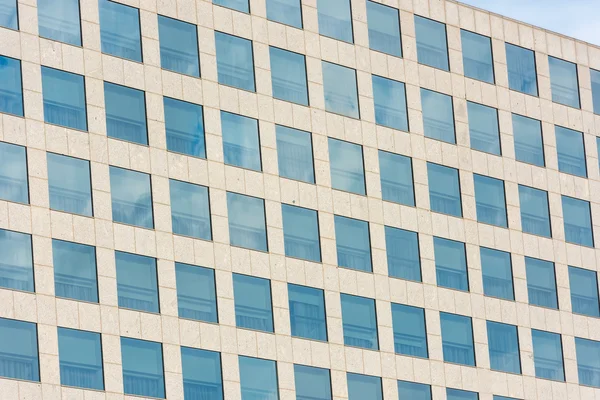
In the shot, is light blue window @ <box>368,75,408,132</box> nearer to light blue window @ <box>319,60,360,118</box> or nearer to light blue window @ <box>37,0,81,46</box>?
light blue window @ <box>319,60,360,118</box>

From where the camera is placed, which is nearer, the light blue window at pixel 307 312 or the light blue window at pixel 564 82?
the light blue window at pixel 307 312

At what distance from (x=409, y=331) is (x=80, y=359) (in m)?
13.7

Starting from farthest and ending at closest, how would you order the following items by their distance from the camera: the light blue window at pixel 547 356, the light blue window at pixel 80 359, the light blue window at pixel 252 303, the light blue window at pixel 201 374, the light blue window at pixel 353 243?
1. the light blue window at pixel 547 356
2. the light blue window at pixel 353 243
3. the light blue window at pixel 252 303
4. the light blue window at pixel 201 374
5. the light blue window at pixel 80 359

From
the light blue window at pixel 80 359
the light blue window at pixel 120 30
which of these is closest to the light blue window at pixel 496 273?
the light blue window at pixel 120 30

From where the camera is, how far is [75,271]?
58.2 meters

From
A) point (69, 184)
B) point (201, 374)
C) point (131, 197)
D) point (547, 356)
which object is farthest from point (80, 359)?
point (547, 356)

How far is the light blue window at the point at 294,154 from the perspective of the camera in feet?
211

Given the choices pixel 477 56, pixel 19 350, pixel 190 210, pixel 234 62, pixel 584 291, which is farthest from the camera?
pixel 584 291

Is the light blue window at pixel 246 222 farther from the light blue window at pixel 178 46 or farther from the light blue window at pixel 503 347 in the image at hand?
the light blue window at pixel 503 347

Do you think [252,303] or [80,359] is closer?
[80,359]

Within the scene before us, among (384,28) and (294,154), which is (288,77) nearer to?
(294,154)

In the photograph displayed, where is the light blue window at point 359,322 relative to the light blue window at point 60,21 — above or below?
below

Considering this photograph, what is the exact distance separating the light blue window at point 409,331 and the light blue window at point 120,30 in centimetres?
1307

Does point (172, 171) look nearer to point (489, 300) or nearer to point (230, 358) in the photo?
point (230, 358)
